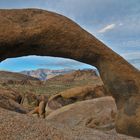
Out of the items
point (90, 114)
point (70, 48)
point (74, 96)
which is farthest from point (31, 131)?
point (74, 96)

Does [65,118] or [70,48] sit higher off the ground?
[70,48]

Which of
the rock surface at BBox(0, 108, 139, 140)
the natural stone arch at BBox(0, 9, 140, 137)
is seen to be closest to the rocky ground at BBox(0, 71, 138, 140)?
the rock surface at BBox(0, 108, 139, 140)

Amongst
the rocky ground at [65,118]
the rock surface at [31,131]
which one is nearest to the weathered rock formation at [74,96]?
the rocky ground at [65,118]

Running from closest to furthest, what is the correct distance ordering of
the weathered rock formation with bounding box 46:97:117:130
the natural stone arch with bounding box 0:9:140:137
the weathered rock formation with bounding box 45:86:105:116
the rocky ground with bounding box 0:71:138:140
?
the rocky ground with bounding box 0:71:138:140
the natural stone arch with bounding box 0:9:140:137
the weathered rock formation with bounding box 46:97:117:130
the weathered rock formation with bounding box 45:86:105:116

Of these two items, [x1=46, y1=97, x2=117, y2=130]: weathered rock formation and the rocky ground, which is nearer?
the rocky ground

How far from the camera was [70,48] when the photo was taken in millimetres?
8891

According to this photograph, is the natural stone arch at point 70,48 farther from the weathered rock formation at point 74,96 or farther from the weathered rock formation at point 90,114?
the weathered rock formation at point 74,96

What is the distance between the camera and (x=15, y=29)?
8438 mm

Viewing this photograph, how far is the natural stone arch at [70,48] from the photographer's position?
849cm

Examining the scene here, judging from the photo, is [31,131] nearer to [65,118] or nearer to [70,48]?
[70,48]

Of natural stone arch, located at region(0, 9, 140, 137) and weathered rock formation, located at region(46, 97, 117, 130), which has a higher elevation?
natural stone arch, located at region(0, 9, 140, 137)

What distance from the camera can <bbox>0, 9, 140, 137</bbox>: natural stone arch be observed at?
27.9 feet

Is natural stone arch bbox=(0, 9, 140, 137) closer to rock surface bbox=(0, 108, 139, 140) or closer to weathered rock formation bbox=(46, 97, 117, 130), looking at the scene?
rock surface bbox=(0, 108, 139, 140)

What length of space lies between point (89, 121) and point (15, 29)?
589 centimetres
